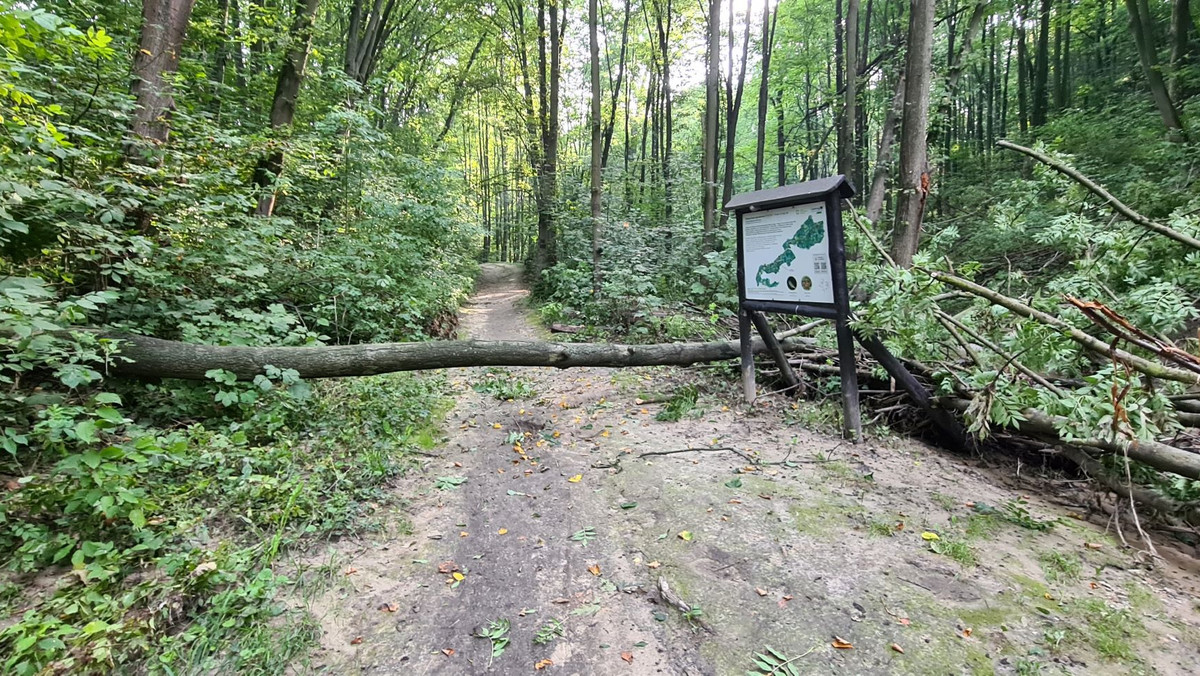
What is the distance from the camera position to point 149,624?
2.29 m

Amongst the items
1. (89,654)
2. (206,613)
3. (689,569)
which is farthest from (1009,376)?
(89,654)

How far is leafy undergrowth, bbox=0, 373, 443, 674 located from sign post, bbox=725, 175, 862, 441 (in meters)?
4.22

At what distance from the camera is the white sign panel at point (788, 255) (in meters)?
4.91

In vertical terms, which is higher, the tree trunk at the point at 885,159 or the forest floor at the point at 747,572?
the tree trunk at the point at 885,159

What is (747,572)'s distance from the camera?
9.60ft

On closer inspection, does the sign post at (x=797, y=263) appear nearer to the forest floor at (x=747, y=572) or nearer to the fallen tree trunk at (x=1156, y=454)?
the forest floor at (x=747, y=572)

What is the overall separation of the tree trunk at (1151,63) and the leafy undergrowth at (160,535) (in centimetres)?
1534

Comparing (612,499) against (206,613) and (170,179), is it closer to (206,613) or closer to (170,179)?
(206,613)

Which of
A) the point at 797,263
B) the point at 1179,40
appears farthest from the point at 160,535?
the point at 1179,40

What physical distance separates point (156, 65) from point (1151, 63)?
708 inches

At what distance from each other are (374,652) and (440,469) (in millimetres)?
2111

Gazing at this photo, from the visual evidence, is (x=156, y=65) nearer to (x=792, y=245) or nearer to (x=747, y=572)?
(x=792, y=245)

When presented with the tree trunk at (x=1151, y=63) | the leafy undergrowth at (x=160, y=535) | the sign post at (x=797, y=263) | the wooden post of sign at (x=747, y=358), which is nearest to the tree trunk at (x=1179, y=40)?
the tree trunk at (x=1151, y=63)

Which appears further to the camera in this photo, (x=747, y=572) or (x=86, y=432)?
(x=747, y=572)
